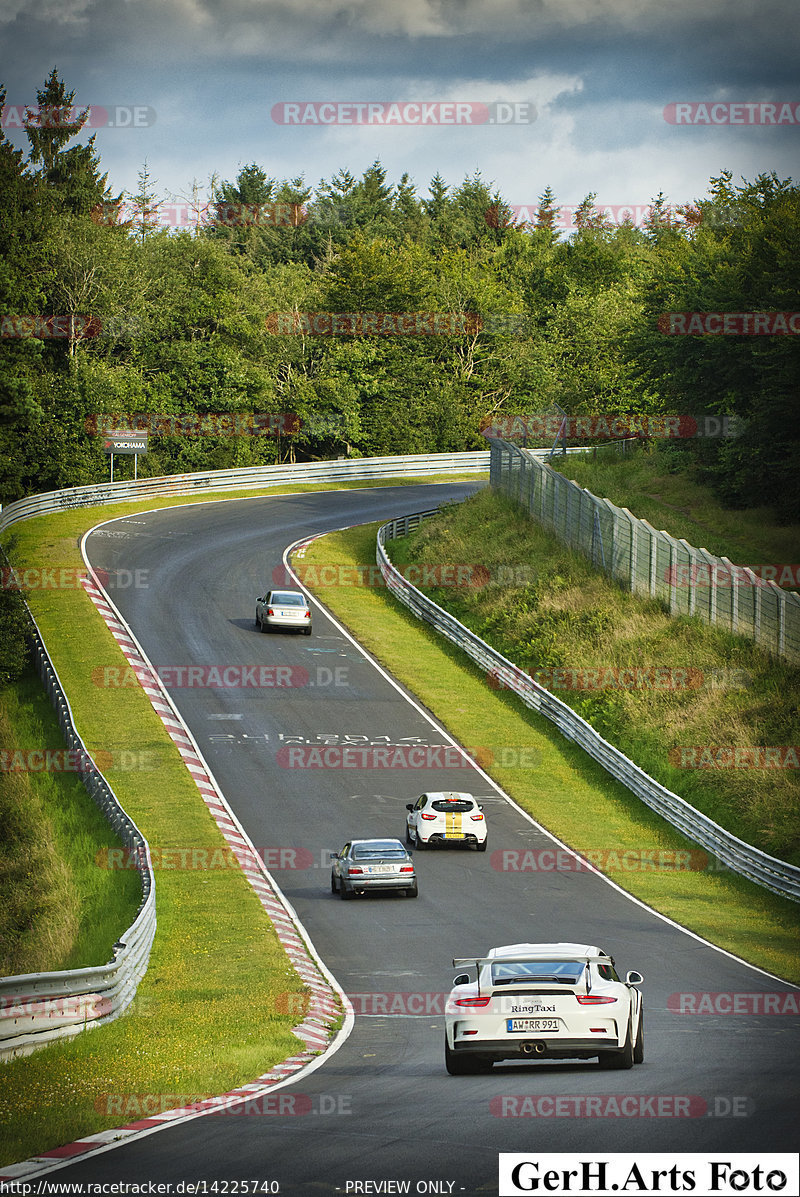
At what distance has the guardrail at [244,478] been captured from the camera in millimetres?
67938

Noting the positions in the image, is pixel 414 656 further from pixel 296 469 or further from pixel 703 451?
pixel 296 469

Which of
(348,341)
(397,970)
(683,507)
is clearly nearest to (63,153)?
(348,341)

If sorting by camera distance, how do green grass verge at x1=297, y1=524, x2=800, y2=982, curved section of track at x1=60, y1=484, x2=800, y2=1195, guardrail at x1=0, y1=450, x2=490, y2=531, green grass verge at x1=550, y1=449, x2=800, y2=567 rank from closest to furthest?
curved section of track at x1=60, y1=484, x2=800, y2=1195 < green grass verge at x1=297, y1=524, x2=800, y2=982 < green grass verge at x1=550, y1=449, x2=800, y2=567 < guardrail at x1=0, y1=450, x2=490, y2=531

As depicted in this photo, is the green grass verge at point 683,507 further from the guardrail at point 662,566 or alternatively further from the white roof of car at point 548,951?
the white roof of car at point 548,951

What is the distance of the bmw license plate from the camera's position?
43.8 feet

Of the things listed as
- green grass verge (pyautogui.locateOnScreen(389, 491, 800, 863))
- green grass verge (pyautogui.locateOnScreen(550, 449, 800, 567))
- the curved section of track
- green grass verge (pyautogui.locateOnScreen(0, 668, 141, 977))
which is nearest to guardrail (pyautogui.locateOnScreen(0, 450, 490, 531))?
the curved section of track

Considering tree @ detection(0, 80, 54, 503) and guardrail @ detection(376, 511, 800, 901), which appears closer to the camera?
guardrail @ detection(376, 511, 800, 901)

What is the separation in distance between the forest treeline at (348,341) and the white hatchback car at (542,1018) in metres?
39.3

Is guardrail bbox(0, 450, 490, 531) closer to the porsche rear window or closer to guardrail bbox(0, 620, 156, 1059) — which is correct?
guardrail bbox(0, 620, 156, 1059)

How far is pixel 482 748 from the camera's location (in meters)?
39.4

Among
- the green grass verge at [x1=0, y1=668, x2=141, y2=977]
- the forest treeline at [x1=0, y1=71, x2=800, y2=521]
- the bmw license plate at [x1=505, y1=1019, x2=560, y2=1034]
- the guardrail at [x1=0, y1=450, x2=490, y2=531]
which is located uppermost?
the forest treeline at [x1=0, y1=71, x2=800, y2=521]

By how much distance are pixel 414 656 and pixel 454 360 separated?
60.8m

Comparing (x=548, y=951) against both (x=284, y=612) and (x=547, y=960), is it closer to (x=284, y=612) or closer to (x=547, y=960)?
(x=547, y=960)

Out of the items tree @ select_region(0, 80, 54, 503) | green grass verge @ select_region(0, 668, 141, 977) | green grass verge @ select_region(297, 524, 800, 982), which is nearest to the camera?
green grass verge @ select_region(297, 524, 800, 982)
